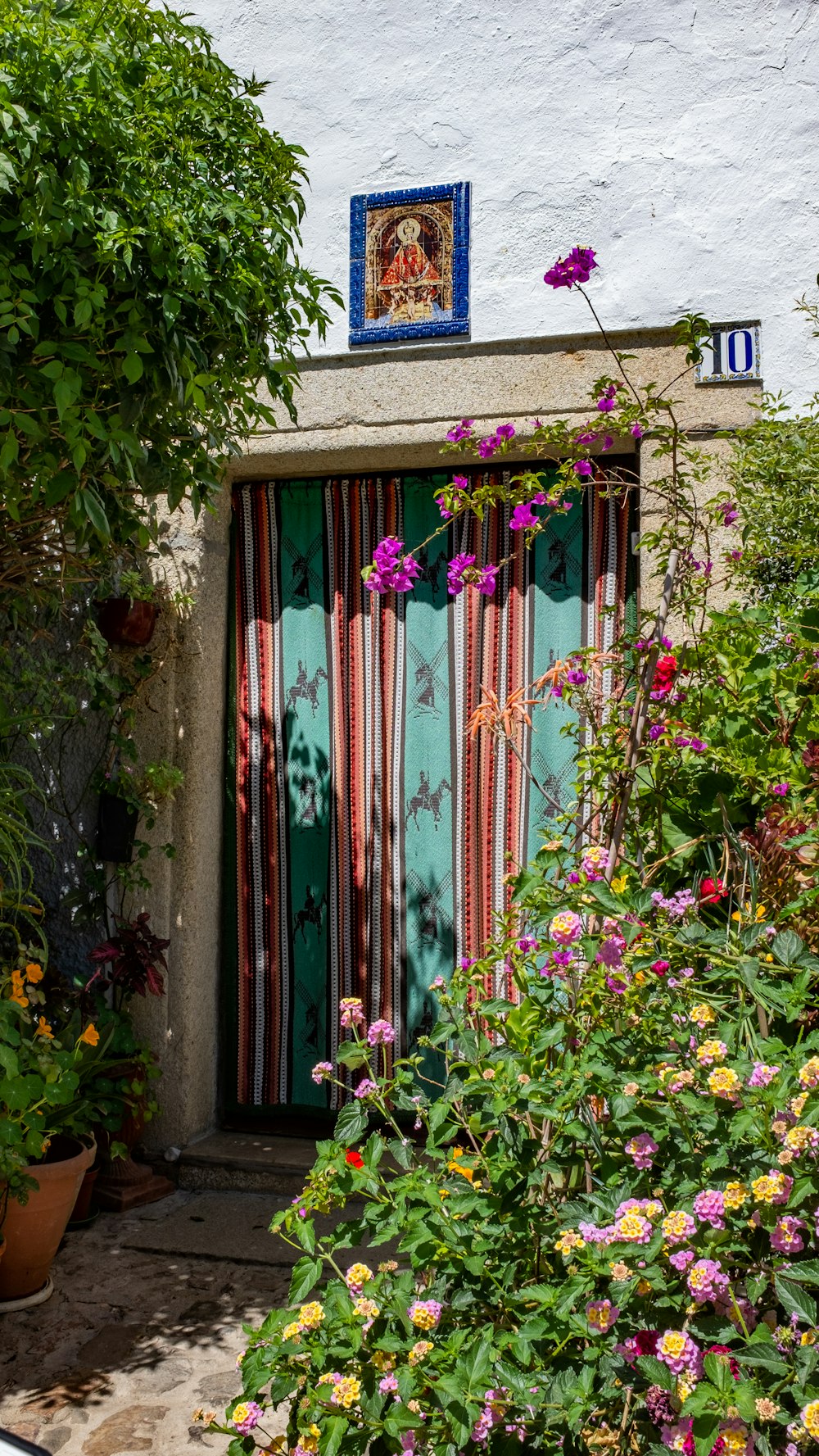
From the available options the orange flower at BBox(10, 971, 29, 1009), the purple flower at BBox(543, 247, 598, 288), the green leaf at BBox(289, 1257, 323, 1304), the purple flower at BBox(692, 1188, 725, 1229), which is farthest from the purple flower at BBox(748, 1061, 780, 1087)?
the orange flower at BBox(10, 971, 29, 1009)

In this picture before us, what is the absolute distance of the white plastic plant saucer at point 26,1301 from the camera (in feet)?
9.97

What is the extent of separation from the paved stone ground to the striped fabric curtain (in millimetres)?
683

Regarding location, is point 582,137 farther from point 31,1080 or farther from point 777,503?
point 31,1080

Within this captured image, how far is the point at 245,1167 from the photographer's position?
3875 millimetres

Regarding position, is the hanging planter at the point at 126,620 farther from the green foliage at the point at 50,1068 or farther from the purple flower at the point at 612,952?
the purple flower at the point at 612,952

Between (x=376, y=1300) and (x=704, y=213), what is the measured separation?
10.7 ft

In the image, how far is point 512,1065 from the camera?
185 cm

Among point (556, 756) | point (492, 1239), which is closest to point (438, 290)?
point (556, 756)

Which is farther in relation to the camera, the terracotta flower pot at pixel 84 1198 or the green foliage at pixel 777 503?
the terracotta flower pot at pixel 84 1198

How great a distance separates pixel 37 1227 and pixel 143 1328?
1.27 ft

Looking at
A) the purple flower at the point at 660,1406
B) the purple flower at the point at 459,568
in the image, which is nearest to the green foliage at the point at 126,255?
the purple flower at the point at 459,568

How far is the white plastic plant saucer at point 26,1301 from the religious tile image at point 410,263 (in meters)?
3.08

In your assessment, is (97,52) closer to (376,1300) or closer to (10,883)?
(376,1300)

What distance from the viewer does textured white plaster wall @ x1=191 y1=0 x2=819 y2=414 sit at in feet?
11.7
